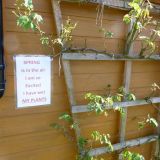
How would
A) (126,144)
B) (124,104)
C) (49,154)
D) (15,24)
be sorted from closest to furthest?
(15,24)
(49,154)
(124,104)
(126,144)

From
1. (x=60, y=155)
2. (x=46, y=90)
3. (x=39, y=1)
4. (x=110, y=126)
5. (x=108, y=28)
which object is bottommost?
(x=60, y=155)

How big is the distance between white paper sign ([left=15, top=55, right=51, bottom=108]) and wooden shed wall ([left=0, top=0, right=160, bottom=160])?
0.05 m

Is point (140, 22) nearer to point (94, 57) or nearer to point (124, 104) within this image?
point (94, 57)

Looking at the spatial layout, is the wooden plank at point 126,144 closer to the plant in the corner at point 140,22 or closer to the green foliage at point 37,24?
the plant in the corner at point 140,22

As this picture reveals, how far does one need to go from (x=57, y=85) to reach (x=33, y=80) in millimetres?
233

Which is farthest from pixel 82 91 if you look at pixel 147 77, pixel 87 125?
pixel 147 77

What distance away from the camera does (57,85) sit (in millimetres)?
2350

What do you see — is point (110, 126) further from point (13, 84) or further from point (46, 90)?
point (13, 84)

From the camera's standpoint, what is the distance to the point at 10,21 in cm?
206

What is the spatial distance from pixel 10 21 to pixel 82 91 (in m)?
0.87

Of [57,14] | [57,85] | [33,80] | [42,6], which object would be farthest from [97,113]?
[42,6]

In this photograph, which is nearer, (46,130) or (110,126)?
(46,130)

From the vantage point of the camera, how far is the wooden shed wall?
7.01 feet

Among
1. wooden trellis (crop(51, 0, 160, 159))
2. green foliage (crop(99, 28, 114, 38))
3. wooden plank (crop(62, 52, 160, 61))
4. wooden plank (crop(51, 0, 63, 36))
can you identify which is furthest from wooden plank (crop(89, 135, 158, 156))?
wooden plank (crop(51, 0, 63, 36))
